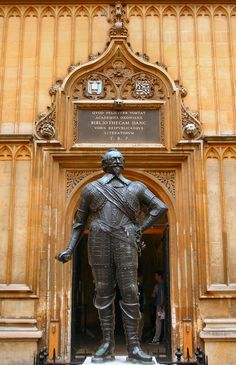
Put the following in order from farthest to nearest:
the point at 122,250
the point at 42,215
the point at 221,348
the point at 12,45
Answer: the point at 12,45, the point at 42,215, the point at 221,348, the point at 122,250

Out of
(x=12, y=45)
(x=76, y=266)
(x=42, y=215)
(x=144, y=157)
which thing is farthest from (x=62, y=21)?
(x=76, y=266)

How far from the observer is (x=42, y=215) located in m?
9.65

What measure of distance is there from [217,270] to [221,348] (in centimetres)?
149

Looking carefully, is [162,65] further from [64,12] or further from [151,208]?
[151,208]

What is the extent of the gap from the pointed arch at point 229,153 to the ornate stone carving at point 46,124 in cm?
369

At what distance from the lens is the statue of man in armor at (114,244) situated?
504 centimetres

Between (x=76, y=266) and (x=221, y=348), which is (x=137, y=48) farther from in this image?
(x=221, y=348)

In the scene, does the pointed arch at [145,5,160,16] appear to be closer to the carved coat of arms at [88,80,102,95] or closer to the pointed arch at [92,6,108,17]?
the pointed arch at [92,6,108,17]

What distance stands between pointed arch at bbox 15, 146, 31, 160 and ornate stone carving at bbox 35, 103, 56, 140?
40 cm

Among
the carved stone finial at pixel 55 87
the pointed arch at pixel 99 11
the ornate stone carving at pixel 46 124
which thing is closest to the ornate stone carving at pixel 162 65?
the pointed arch at pixel 99 11

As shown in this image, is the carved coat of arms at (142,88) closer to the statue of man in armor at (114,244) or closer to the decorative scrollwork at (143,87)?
the decorative scrollwork at (143,87)

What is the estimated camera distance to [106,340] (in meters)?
5.03

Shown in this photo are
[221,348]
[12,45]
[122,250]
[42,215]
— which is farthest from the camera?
[12,45]

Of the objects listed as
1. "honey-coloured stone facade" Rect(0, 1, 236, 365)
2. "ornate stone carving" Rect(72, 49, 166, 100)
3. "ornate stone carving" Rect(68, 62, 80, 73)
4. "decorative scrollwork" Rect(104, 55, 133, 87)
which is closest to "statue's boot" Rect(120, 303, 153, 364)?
"honey-coloured stone facade" Rect(0, 1, 236, 365)
